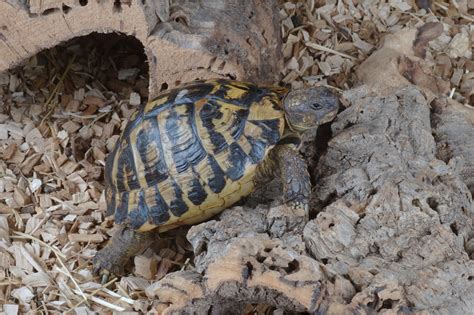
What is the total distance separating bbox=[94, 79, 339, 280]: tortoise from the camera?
2621 mm

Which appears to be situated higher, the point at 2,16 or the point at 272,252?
the point at 2,16

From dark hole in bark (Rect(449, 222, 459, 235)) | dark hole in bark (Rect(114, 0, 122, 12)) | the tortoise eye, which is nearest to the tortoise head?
the tortoise eye

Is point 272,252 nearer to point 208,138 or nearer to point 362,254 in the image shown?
point 362,254

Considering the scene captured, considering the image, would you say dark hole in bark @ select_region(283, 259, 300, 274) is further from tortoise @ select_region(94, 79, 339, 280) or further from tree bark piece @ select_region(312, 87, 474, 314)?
tortoise @ select_region(94, 79, 339, 280)

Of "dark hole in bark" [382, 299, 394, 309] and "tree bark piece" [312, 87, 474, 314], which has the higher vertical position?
"tree bark piece" [312, 87, 474, 314]

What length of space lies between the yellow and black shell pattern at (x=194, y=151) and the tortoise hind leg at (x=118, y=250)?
0.35ft

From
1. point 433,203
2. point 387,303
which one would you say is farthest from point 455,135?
point 387,303

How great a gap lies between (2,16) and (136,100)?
0.93m

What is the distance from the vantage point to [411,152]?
2545mm

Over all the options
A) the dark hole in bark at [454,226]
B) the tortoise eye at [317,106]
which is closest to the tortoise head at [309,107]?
the tortoise eye at [317,106]

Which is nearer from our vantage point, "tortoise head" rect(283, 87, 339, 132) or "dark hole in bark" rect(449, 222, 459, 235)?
"dark hole in bark" rect(449, 222, 459, 235)

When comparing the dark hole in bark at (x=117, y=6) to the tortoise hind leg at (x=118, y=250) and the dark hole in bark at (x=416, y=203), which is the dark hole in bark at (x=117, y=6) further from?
the dark hole in bark at (x=416, y=203)

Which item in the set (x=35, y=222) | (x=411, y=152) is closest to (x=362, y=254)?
(x=411, y=152)

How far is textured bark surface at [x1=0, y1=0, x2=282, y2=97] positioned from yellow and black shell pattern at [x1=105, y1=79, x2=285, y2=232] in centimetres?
23
